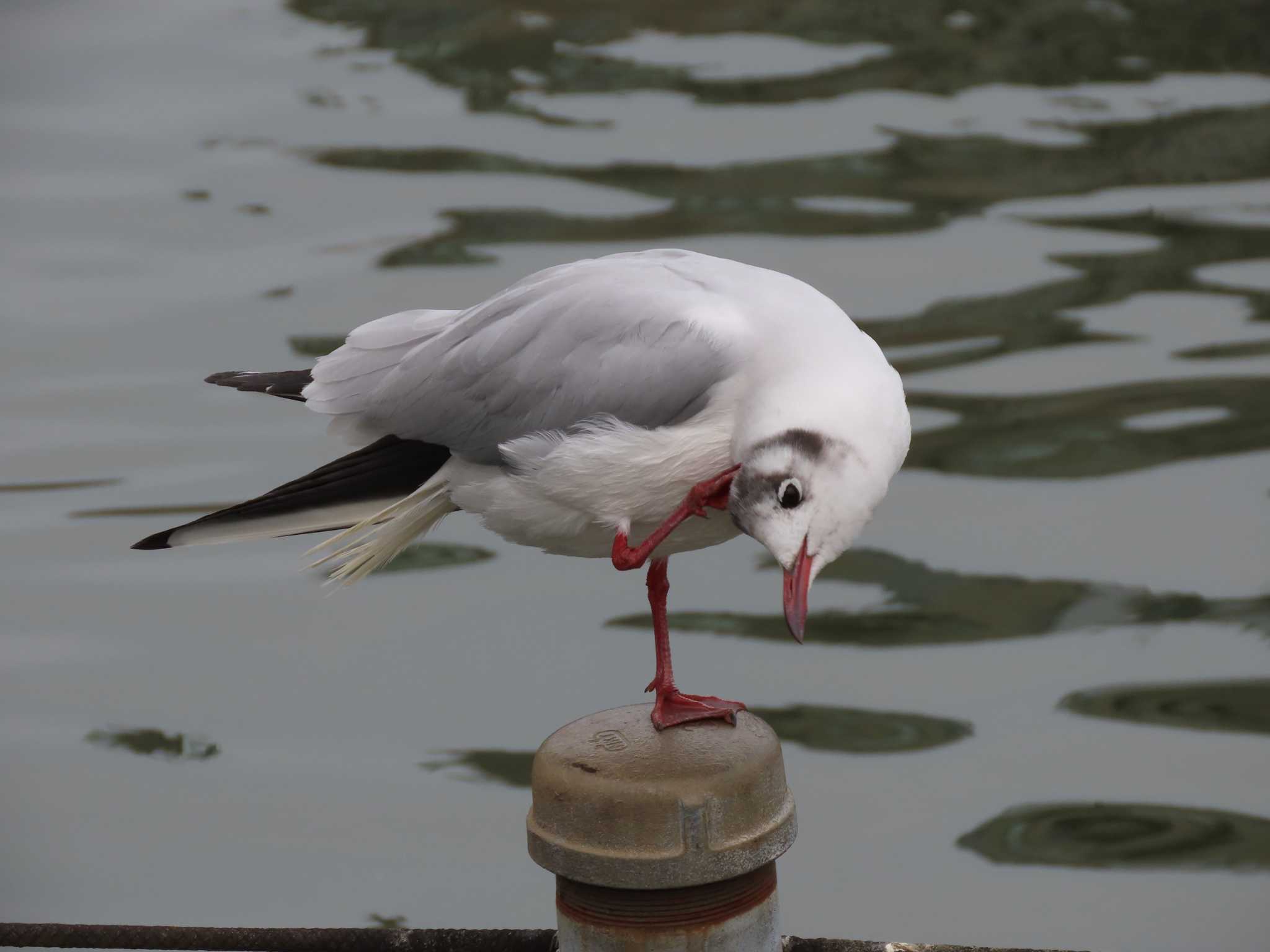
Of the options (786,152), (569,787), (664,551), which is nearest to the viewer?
(569,787)

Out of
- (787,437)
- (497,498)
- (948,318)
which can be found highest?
(787,437)

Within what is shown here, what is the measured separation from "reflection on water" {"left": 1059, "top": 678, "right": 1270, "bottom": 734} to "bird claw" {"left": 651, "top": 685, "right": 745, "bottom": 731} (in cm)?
295

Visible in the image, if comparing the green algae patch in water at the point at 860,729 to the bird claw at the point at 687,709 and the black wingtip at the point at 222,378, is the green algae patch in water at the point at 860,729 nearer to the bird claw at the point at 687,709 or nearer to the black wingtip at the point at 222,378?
the bird claw at the point at 687,709

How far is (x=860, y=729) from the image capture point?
5.34m

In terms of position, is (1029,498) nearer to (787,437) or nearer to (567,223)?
(567,223)

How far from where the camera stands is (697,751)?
2.38 metres

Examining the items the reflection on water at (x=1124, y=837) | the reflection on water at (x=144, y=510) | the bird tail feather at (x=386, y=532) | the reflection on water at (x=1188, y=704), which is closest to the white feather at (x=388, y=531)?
the bird tail feather at (x=386, y=532)

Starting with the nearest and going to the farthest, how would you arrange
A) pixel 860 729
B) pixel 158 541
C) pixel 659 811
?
pixel 659 811 < pixel 158 541 < pixel 860 729

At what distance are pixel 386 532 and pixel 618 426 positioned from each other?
1.77 feet

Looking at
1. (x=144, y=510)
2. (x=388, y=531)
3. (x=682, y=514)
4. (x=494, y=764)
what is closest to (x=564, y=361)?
(x=682, y=514)

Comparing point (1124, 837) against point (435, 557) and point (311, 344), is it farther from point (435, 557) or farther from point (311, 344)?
point (311, 344)

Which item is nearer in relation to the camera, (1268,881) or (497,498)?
(497,498)

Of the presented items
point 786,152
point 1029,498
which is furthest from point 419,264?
point 1029,498

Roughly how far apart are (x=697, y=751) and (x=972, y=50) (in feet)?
24.9
